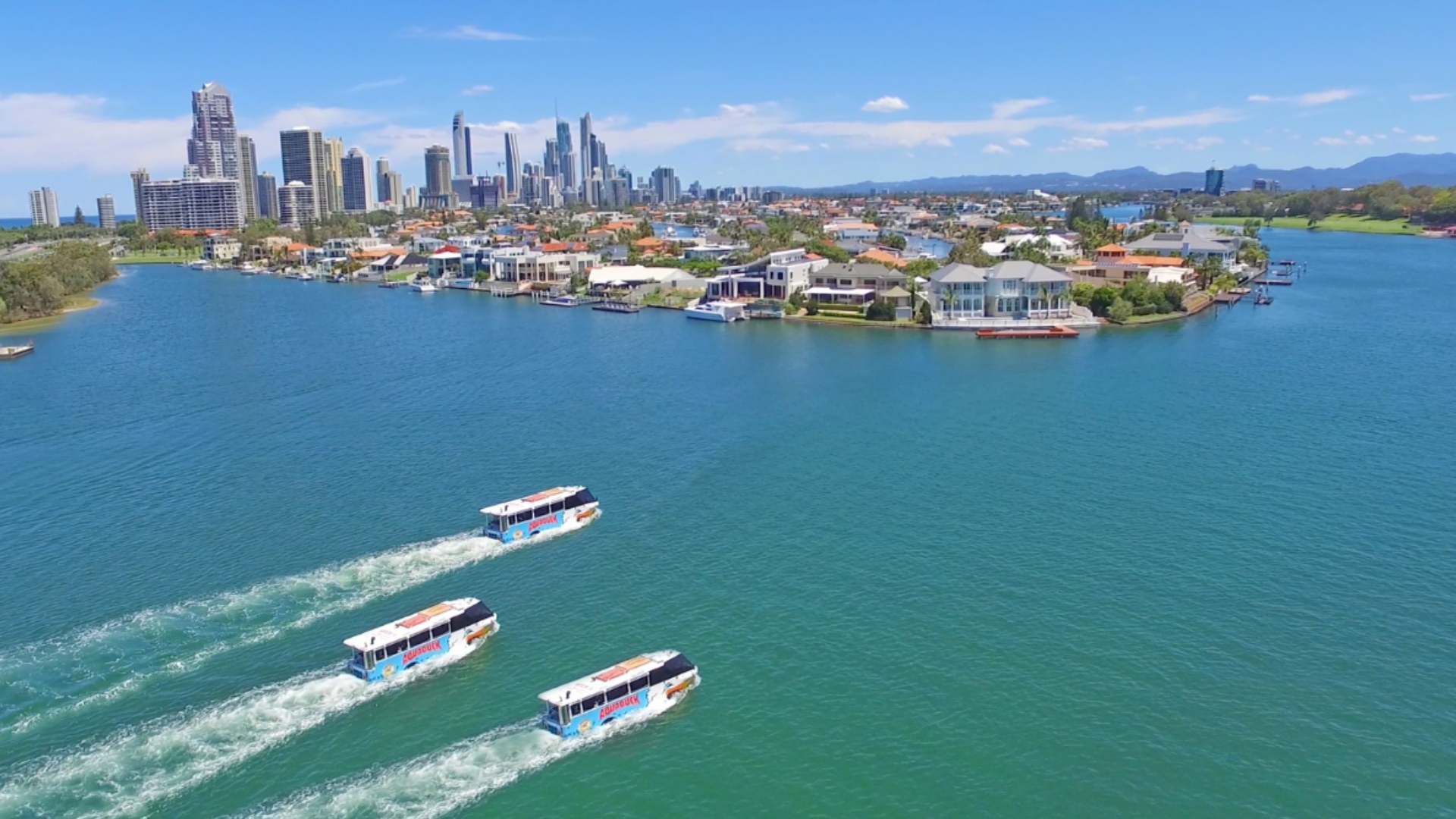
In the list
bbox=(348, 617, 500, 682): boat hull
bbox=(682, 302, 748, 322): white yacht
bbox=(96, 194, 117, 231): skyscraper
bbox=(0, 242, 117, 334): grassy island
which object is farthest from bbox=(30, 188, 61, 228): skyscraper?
bbox=(348, 617, 500, 682): boat hull

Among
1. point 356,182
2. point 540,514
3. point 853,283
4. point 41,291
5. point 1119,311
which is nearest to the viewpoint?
point 540,514

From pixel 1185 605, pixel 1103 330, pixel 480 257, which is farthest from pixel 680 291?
pixel 1185 605

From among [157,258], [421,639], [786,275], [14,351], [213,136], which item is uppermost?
[213,136]

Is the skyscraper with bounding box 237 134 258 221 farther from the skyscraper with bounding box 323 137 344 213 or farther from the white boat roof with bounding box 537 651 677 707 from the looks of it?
the white boat roof with bounding box 537 651 677 707

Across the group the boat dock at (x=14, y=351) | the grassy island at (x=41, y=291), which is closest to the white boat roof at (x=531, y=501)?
the boat dock at (x=14, y=351)

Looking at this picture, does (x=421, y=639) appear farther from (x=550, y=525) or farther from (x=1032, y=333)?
(x=1032, y=333)

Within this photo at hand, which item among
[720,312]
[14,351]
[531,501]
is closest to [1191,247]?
[720,312]
